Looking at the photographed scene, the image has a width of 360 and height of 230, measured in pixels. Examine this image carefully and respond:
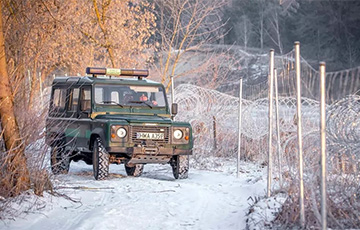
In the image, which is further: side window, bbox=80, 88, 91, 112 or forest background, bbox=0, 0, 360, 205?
side window, bbox=80, 88, 91, 112

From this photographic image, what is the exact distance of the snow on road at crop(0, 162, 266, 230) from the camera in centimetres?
854

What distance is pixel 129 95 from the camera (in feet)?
43.1

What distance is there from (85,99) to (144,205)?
4.17m

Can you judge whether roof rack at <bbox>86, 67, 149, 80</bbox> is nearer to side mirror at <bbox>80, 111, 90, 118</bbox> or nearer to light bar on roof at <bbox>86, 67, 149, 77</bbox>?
light bar on roof at <bbox>86, 67, 149, 77</bbox>

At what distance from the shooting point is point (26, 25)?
12.4m

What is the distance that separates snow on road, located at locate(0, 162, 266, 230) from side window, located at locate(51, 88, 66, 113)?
1893 mm

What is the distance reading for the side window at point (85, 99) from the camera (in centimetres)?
1288

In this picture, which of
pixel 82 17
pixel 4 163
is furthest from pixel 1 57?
pixel 82 17

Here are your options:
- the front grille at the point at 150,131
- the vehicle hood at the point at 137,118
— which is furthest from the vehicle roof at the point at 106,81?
the front grille at the point at 150,131

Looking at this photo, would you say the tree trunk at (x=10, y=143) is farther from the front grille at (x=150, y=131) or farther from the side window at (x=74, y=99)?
the side window at (x=74, y=99)

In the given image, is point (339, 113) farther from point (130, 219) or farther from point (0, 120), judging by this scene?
point (0, 120)

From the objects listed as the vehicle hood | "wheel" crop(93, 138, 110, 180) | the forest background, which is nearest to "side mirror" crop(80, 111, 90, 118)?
the vehicle hood

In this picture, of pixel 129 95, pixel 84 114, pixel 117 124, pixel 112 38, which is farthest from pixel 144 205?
pixel 112 38

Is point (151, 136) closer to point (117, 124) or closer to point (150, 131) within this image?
point (150, 131)
